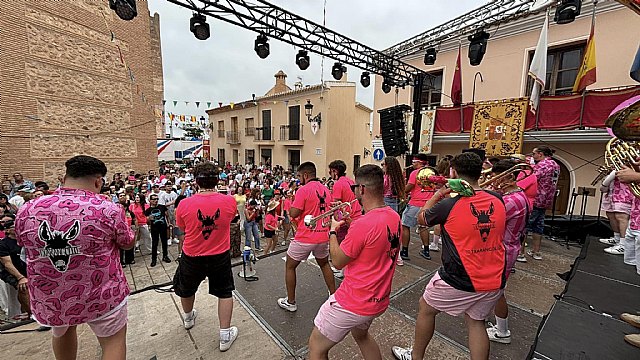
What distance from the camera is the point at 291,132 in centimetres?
1919

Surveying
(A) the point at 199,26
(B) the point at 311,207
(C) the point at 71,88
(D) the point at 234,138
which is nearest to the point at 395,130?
(A) the point at 199,26

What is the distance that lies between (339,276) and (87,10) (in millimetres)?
13625

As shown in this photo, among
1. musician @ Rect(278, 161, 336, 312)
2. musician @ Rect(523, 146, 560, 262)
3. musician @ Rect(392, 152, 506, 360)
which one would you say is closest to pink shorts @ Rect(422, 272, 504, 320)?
musician @ Rect(392, 152, 506, 360)

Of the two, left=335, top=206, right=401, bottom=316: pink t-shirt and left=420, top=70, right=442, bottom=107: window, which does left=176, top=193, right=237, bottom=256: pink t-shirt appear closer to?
left=335, top=206, right=401, bottom=316: pink t-shirt

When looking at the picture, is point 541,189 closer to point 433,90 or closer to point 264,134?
point 433,90

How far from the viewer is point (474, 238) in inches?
74.8

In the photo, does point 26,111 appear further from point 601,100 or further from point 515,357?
point 601,100

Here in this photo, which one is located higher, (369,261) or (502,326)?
(369,261)

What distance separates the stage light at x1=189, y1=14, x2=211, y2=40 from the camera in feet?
17.7

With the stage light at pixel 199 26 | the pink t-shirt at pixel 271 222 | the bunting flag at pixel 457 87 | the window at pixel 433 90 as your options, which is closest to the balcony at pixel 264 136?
the window at pixel 433 90

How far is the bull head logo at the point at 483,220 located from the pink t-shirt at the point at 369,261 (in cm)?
63

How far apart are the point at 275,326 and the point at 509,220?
8.42 feet

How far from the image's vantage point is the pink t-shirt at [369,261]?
5.61ft

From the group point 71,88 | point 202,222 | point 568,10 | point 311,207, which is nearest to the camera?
point 202,222
